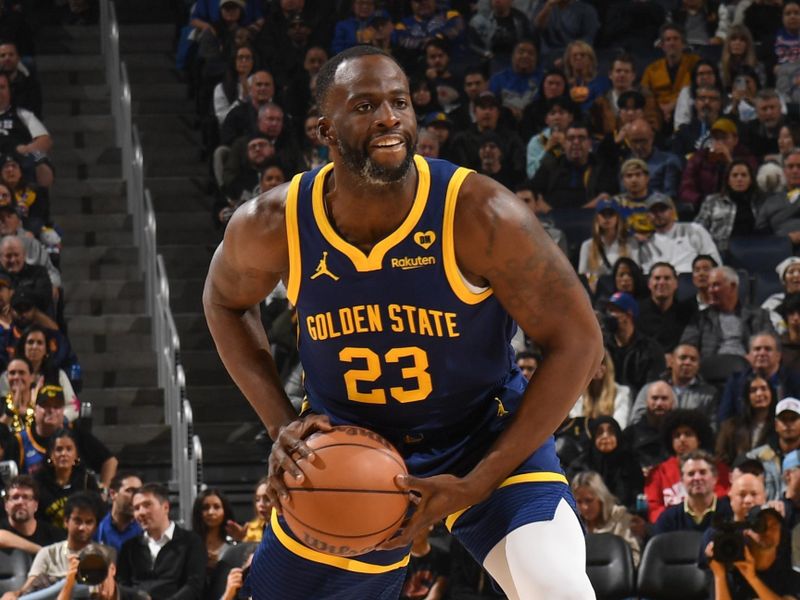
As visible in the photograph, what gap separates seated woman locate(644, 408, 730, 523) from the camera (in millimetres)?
8812

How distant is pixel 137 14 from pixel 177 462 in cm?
578

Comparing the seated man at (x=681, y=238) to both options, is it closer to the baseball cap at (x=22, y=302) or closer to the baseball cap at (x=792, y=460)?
the baseball cap at (x=792, y=460)

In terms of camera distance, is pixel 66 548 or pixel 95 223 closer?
pixel 66 548

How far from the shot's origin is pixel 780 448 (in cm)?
875

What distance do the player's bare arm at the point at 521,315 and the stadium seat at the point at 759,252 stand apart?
23.5 feet

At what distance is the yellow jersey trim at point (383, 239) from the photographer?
4.02 meters

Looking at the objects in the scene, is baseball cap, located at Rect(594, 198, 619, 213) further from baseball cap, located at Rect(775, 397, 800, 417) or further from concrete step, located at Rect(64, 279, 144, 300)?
concrete step, located at Rect(64, 279, 144, 300)

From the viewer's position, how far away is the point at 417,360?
409 centimetres

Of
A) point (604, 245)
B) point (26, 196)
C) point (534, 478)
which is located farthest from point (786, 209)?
point (534, 478)

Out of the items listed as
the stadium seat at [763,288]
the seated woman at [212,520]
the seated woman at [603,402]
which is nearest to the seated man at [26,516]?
the seated woman at [212,520]

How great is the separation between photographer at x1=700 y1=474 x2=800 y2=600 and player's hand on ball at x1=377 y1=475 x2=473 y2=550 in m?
3.72

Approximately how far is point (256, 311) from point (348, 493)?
0.90 meters

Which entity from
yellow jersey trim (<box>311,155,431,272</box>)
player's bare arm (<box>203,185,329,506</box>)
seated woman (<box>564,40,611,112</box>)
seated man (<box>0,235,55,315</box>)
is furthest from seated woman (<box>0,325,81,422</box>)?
yellow jersey trim (<box>311,155,431,272</box>)

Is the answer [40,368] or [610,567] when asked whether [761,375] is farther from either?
[40,368]
